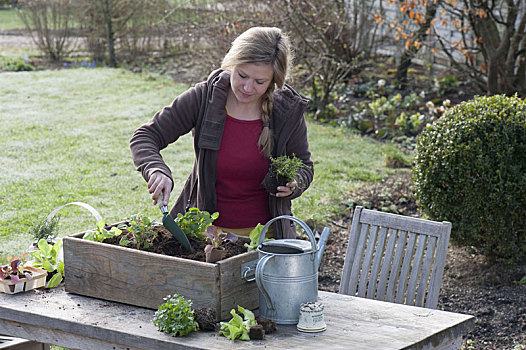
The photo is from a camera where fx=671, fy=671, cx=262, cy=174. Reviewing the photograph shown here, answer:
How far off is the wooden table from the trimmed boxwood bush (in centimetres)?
219

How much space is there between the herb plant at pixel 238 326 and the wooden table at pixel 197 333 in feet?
0.08

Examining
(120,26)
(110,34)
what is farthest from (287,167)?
(120,26)

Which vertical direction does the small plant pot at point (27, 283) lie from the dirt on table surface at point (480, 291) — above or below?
above

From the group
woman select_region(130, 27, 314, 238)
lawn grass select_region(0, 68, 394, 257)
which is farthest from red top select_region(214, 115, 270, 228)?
lawn grass select_region(0, 68, 394, 257)

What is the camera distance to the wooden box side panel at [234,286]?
86.0 inches

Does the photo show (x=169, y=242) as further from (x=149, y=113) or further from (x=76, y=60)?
(x=76, y=60)

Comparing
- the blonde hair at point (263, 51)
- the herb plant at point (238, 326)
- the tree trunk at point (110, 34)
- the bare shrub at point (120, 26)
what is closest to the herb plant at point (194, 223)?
the herb plant at point (238, 326)

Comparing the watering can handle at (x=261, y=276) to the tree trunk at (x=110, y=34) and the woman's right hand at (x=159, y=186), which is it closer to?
the woman's right hand at (x=159, y=186)

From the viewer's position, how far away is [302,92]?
31.8 feet

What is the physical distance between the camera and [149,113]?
30.8 feet

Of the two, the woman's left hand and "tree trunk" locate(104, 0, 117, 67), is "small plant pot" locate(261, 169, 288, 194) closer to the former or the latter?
the woman's left hand

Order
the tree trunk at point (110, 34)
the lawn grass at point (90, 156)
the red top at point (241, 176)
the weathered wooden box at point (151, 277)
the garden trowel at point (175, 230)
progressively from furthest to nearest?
the tree trunk at point (110, 34) → the lawn grass at point (90, 156) → the red top at point (241, 176) → the garden trowel at point (175, 230) → the weathered wooden box at point (151, 277)

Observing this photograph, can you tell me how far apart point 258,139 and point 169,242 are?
2.70 feet

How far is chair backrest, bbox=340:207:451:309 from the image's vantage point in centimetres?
292
